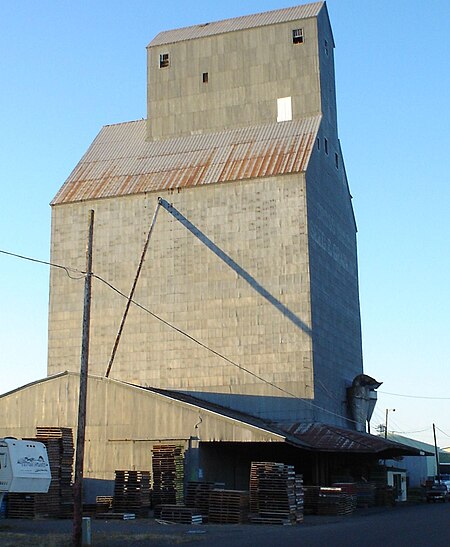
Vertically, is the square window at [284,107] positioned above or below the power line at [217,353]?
above

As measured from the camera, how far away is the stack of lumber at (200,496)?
35.3m

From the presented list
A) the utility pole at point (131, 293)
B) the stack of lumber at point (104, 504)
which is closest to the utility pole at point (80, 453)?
the stack of lumber at point (104, 504)

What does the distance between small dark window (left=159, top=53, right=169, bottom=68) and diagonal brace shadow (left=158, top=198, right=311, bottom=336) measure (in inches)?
476

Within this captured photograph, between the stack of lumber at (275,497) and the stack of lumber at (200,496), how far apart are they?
6.65ft

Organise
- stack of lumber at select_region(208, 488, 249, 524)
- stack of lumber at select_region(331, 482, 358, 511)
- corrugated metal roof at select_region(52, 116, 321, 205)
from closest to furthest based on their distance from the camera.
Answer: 1. stack of lumber at select_region(208, 488, 249, 524)
2. stack of lumber at select_region(331, 482, 358, 511)
3. corrugated metal roof at select_region(52, 116, 321, 205)

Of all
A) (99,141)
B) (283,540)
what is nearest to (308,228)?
(99,141)

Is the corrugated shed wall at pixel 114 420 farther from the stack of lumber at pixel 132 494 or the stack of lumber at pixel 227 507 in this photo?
the stack of lumber at pixel 227 507

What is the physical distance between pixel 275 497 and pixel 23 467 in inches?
421

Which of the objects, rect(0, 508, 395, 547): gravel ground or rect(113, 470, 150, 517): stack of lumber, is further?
rect(113, 470, 150, 517): stack of lumber

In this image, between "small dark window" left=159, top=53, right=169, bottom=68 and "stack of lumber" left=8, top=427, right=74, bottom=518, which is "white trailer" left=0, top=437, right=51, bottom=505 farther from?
"small dark window" left=159, top=53, right=169, bottom=68

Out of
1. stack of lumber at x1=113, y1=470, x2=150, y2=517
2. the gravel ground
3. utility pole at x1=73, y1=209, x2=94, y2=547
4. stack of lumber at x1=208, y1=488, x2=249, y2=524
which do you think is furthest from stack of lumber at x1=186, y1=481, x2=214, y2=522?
utility pole at x1=73, y1=209, x2=94, y2=547

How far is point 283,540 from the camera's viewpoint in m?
24.9

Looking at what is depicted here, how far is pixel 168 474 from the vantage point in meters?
39.1

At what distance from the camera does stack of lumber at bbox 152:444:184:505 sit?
38531 millimetres
